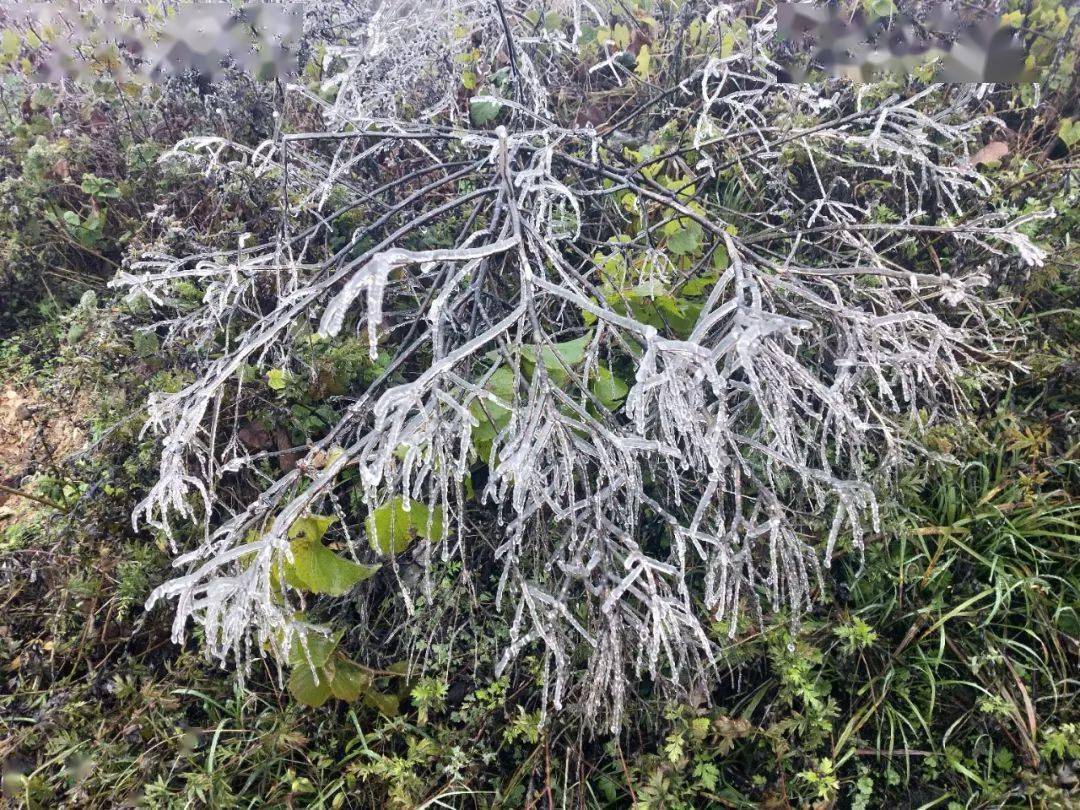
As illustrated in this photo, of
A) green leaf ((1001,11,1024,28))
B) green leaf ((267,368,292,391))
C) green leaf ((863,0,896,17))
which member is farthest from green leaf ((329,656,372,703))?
green leaf ((1001,11,1024,28))

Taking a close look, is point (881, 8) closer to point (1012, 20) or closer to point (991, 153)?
point (1012, 20)

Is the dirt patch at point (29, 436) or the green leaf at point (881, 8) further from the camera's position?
the green leaf at point (881, 8)

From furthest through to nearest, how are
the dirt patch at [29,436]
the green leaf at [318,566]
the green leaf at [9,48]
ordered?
the green leaf at [9,48]
the dirt patch at [29,436]
the green leaf at [318,566]

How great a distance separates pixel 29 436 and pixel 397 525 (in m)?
2.07

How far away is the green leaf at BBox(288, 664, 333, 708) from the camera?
184cm

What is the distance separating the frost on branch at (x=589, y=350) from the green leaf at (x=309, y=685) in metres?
0.21

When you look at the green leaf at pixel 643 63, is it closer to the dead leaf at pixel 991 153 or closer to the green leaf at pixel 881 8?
the green leaf at pixel 881 8

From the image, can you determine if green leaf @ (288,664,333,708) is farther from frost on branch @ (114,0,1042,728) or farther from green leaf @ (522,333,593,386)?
green leaf @ (522,333,593,386)

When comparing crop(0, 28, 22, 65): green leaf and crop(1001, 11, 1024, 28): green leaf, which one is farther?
crop(0, 28, 22, 65): green leaf

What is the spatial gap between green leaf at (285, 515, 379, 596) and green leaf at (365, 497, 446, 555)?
0.23ft

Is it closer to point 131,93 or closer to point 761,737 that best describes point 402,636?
point 761,737

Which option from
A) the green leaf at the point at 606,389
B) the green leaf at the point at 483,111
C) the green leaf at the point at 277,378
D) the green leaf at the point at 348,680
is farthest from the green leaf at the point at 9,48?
the green leaf at the point at 606,389

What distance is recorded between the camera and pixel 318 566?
5.38 feet

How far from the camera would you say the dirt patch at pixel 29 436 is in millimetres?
2547
